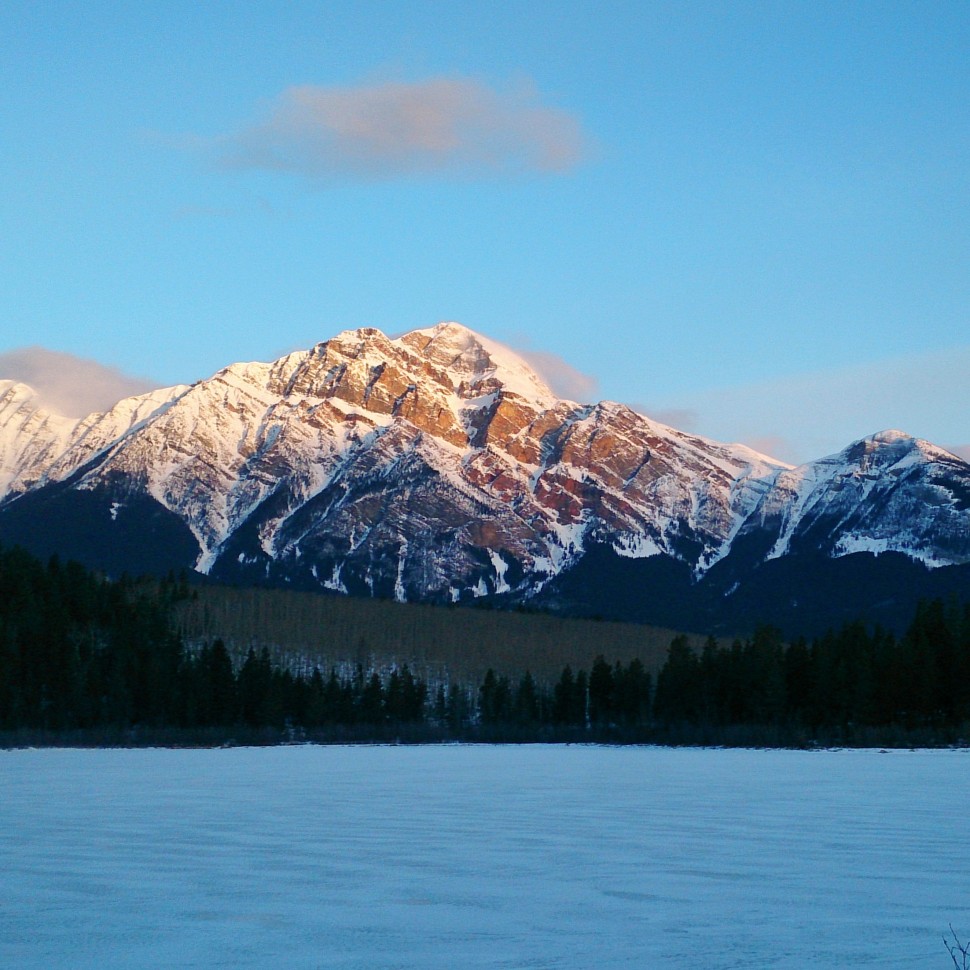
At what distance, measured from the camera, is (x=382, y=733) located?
140 meters

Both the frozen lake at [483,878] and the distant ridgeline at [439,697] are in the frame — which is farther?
the distant ridgeline at [439,697]

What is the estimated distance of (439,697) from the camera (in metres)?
172

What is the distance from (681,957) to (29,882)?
44.3 ft

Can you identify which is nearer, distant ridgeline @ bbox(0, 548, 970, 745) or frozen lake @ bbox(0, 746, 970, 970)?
frozen lake @ bbox(0, 746, 970, 970)

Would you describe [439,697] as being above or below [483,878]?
below

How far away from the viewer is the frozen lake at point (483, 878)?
730 inches

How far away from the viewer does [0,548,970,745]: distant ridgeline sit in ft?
374

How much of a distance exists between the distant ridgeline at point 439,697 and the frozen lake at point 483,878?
67.0 metres

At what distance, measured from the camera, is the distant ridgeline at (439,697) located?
374 feet

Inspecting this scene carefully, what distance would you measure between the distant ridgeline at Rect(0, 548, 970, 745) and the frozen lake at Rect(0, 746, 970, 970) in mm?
66995

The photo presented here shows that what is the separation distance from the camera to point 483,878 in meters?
25.2

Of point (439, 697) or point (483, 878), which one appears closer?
point (483, 878)

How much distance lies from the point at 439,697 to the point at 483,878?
486ft

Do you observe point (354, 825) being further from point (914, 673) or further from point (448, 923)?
point (914, 673)
